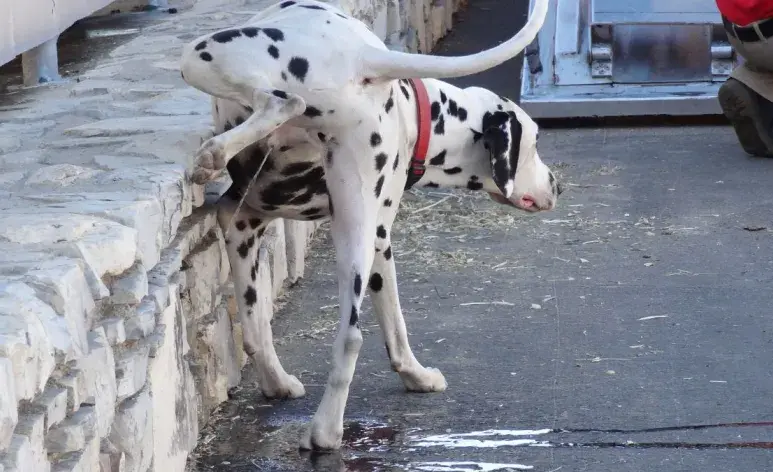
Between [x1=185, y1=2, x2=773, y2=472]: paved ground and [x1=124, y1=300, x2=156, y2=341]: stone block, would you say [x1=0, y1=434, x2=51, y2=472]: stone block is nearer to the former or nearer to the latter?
[x1=124, y1=300, x2=156, y2=341]: stone block

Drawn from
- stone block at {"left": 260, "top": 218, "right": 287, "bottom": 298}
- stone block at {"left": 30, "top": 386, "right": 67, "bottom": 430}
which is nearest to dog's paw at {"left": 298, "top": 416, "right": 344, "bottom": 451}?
stone block at {"left": 260, "top": 218, "right": 287, "bottom": 298}

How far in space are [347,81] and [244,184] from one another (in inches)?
24.1

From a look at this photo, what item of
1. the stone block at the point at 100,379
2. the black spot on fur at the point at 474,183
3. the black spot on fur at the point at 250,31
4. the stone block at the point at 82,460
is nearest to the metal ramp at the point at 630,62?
the black spot on fur at the point at 474,183

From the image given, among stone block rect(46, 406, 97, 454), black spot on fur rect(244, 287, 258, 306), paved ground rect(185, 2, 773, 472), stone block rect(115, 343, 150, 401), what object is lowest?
paved ground rect(185, 2, 773, 472)

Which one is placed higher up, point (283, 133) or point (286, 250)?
point (283, 133)

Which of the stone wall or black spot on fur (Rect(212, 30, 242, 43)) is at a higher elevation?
black spot on fur (Rect(212, 30, 242, 43))

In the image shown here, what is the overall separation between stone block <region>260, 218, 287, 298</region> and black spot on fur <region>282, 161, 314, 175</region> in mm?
1013

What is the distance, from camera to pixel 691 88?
30.6ft

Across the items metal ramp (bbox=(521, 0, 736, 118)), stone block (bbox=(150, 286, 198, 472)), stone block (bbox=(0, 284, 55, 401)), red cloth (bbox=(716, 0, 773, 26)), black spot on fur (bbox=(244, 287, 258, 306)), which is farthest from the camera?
metal ramp (bbox=(521, 0, 736, 118))

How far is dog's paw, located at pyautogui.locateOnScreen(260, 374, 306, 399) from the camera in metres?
4.38

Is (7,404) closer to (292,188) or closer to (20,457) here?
(20,457)

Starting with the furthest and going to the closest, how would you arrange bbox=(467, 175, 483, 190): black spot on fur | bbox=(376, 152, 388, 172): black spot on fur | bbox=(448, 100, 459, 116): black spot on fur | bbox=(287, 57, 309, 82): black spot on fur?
bbox=(467, 175, 483, 190): black spot on fur < bbox=(448, 100, 459, 116): black spot on fur < bbox=(376, 152, 388, 172): black spot on fur < bbox=(287, 57, 309, 82): black spot on fur

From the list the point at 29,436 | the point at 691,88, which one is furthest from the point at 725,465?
the point at 691,88

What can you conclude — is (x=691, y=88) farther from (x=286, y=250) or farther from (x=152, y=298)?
(x=152, y=298)
